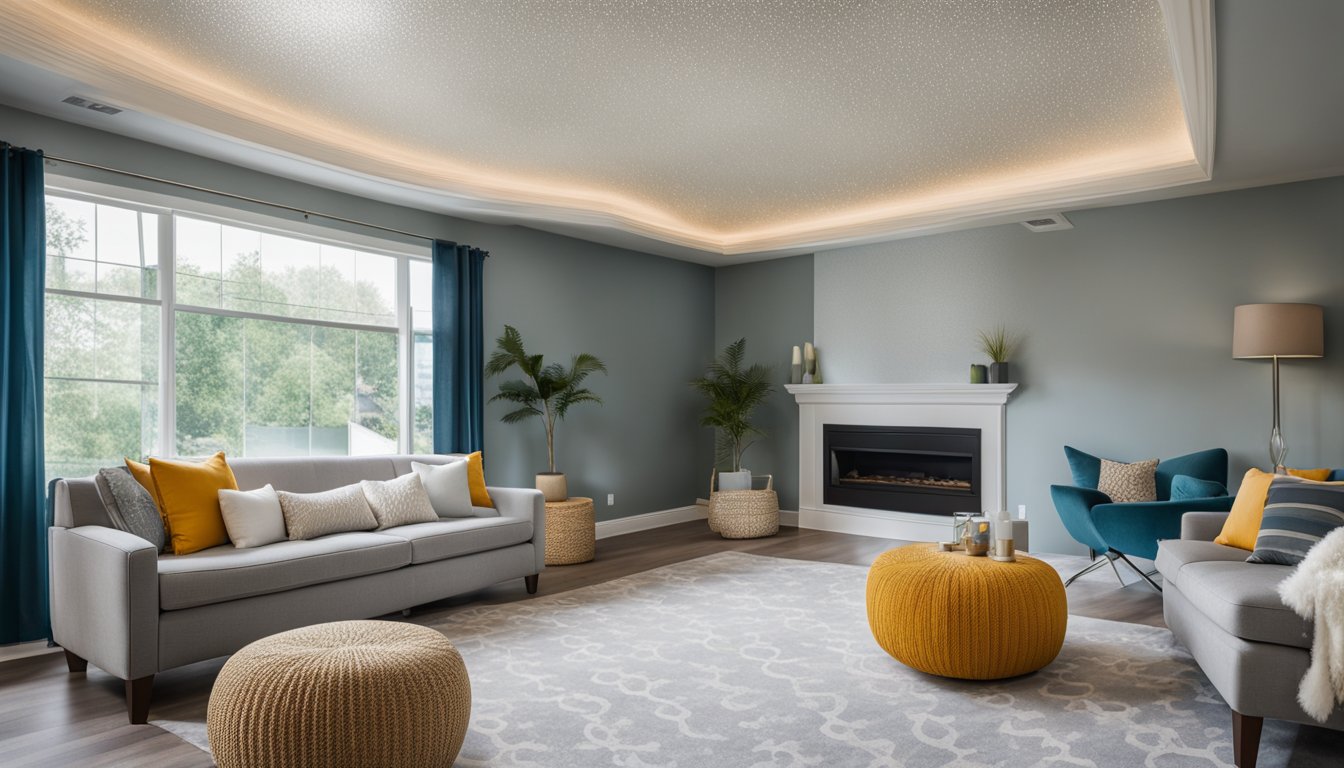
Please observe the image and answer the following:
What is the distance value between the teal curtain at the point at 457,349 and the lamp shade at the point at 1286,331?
5.05 metres

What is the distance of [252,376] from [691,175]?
314 cm

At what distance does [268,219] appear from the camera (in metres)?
4.89

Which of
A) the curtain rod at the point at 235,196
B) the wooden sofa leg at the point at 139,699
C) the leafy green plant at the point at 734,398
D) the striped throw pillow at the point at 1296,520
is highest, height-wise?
the curtain rod at the point at 235,196

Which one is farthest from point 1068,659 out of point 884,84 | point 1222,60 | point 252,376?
point 252,376

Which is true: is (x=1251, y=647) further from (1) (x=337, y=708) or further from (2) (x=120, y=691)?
(2) (x=120, y=691)

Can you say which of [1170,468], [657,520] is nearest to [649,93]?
[1170,468]

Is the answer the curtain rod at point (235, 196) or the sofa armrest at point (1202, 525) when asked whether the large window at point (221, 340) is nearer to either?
the curtain rod at point (235, 196)

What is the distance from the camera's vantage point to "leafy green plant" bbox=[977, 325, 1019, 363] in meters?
6.35

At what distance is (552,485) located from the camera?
19.4ft

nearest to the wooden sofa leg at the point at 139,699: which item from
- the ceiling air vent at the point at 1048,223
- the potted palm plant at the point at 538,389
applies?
the potted palm plant at the point at 538,389

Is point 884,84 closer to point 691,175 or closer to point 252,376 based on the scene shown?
point 691,175

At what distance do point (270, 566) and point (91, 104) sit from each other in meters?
2.31

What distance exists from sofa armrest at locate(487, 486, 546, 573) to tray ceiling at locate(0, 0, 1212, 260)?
2.04 metres

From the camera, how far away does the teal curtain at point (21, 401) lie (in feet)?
12.2
